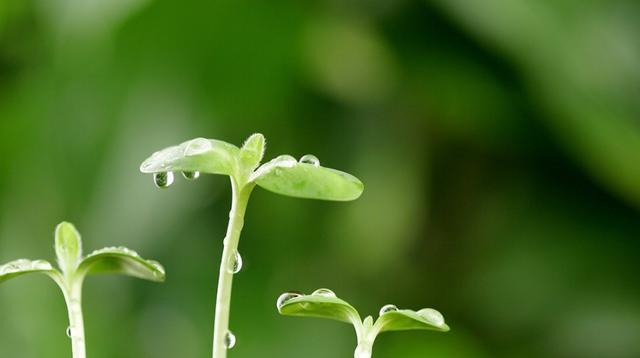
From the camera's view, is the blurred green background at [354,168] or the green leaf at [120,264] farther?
the blurred green background at [354,168]

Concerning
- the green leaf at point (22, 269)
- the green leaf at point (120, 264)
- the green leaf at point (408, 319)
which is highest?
the green leaf at point (408, 319)

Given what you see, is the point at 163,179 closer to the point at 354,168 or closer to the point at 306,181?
the point at 306,181

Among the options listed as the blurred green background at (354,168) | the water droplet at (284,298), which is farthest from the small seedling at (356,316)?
the blurred green background at (354,168)

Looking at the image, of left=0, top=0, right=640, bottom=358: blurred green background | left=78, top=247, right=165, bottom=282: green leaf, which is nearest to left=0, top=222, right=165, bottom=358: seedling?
left=78, top=247, right=165, bottom=282: green leaf

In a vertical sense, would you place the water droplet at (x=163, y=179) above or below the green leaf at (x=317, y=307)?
above

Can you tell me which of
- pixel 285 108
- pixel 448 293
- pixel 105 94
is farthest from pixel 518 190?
pixel 105 94

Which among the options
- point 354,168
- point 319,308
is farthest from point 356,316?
point 354,168

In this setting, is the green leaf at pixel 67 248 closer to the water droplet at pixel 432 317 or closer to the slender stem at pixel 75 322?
the slender stem at pixel 75 322

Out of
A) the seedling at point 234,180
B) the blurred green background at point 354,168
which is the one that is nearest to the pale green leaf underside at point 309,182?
the seedling at point 234,180
